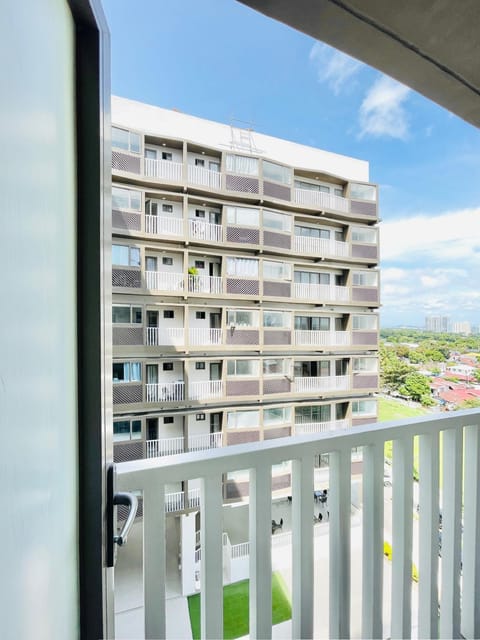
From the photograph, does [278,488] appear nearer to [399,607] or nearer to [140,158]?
[399,607]

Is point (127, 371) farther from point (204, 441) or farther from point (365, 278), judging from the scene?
point (365, 278)

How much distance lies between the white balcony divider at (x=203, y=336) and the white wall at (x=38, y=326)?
0.84 m

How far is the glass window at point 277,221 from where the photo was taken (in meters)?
1.47

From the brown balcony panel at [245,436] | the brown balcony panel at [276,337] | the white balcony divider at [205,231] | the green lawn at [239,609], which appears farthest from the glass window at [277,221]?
the green lawn at [239,609]

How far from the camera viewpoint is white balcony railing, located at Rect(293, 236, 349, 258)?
151cm

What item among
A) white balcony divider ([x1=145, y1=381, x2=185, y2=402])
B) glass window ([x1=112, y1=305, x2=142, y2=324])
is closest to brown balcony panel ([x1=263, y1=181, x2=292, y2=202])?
glass window ([x1=112, y1=305, x2=142, y2=324])

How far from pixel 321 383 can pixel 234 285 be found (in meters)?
0.61

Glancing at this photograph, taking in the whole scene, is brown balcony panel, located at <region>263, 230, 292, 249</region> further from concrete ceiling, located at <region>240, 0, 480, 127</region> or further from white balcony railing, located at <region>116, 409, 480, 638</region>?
white balcony railing, located at <region>116, 409, 480, 638</region>

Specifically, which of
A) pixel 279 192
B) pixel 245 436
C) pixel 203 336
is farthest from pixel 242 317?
pixel 279 192

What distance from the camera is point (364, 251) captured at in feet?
5.03

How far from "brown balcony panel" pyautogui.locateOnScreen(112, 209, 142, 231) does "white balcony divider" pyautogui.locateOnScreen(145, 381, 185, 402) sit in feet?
1.95

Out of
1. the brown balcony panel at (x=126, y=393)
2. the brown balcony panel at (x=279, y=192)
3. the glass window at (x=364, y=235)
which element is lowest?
the brown balcony panel at (x=126, y=393)

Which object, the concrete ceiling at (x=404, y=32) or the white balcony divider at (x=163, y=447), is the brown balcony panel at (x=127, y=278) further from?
the concrete ceiling at (x=404, y=32)

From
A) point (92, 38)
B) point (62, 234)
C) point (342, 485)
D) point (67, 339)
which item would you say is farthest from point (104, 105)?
point (342, 485)
